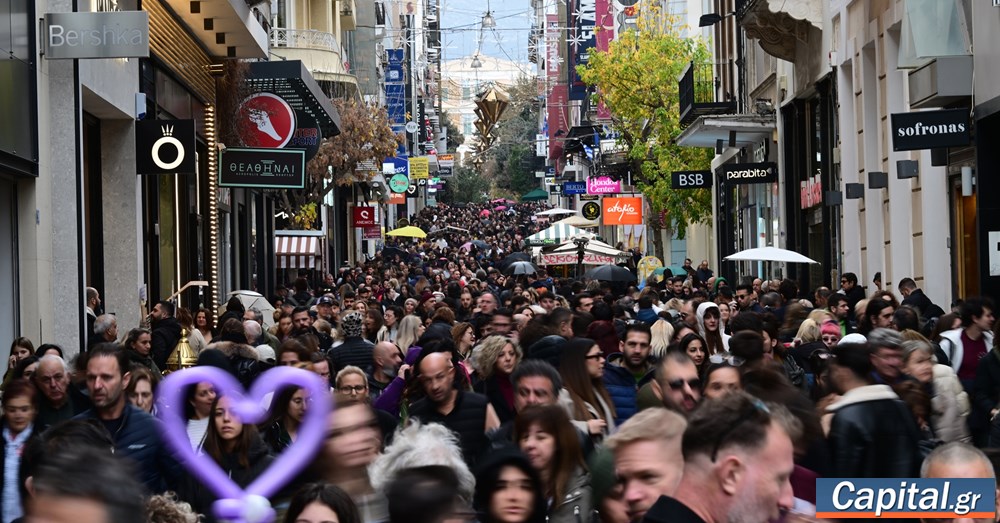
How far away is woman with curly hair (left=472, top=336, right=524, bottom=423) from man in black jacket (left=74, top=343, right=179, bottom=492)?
8.50ft

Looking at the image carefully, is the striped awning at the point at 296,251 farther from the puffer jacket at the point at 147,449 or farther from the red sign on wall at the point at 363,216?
the puffer jacket at the point at 147,449

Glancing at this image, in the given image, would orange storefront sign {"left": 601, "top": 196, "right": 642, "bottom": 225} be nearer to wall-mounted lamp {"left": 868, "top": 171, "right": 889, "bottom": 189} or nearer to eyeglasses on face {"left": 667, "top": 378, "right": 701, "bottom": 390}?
wall-mounted lamp {"left": 868, "top": 171, "right": 889, "bottom": 189}

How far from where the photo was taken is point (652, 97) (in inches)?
1780

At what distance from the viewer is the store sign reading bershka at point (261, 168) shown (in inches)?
1052

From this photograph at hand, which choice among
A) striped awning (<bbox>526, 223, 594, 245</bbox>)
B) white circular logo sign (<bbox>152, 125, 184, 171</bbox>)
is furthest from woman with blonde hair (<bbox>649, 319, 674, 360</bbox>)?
striped awning (<bbox>526, 223, 594, 245</bbox>)

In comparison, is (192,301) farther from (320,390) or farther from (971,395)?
(320,390)

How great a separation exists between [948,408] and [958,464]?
3702 mm

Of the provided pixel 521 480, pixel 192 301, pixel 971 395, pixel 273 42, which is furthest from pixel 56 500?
pixel 273 42

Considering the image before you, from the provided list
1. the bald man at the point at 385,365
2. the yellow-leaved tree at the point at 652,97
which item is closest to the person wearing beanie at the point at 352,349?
the bald man at the point at 385,365

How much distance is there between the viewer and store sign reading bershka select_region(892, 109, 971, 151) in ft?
61.6

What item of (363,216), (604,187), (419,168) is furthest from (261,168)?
(419,168)

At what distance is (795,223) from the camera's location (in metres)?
33.8

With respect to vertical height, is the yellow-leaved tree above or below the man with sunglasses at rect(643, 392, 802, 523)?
above

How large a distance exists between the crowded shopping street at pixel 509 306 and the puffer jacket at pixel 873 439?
1 centimetres
